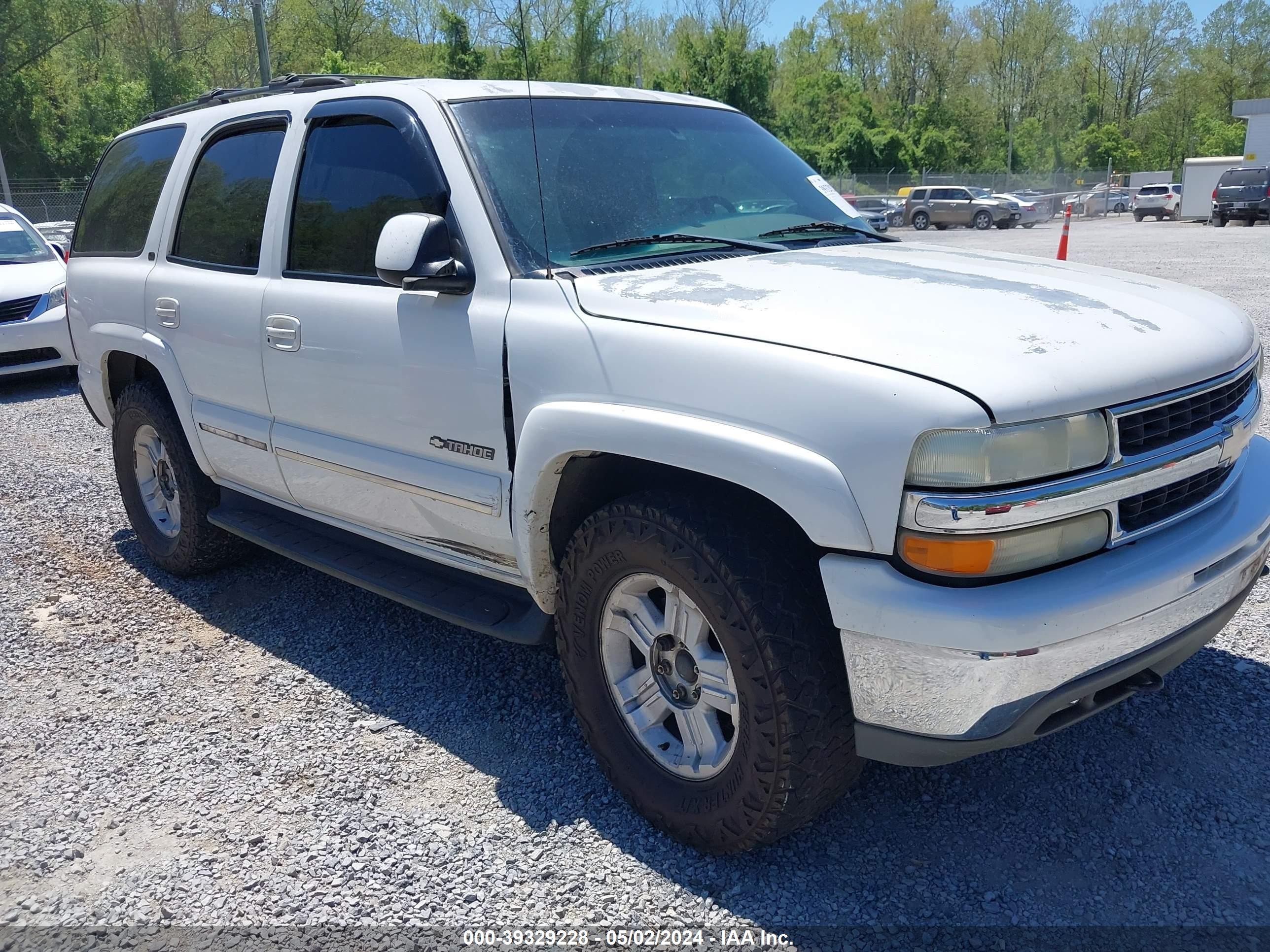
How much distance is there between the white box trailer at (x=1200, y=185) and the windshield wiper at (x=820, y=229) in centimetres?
4329

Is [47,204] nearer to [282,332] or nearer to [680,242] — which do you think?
[282,332]

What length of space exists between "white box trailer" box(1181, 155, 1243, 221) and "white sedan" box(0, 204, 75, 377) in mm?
42074

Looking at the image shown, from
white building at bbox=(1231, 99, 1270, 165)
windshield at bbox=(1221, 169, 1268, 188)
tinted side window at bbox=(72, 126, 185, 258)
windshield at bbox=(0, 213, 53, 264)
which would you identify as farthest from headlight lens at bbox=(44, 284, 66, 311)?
white building at bbox=(1231, 99, 1270, 165)

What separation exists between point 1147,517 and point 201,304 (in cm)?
339

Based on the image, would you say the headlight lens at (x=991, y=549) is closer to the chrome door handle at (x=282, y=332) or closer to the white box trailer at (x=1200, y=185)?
the chrome door handle at (x=282, y=332)

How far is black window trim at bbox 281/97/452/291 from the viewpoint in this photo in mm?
3170

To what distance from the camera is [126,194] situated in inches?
190

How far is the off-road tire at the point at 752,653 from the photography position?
2.36m

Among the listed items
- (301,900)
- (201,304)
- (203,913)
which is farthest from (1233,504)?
(201,304)

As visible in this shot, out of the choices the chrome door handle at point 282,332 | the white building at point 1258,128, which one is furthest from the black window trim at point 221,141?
the white building at point 1258,128

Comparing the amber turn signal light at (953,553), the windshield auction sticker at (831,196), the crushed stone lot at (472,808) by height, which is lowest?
the crushed stone lot at (472,808)

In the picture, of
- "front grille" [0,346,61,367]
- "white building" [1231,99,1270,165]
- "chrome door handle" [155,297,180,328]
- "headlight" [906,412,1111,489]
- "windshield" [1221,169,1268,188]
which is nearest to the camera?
"headlight" [906,412,1111,489]

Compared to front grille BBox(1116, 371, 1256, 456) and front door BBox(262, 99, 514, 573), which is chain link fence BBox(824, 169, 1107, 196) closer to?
front door BBox(262, 99, 514, 573)

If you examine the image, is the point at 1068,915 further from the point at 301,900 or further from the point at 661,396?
the point at 301,900
